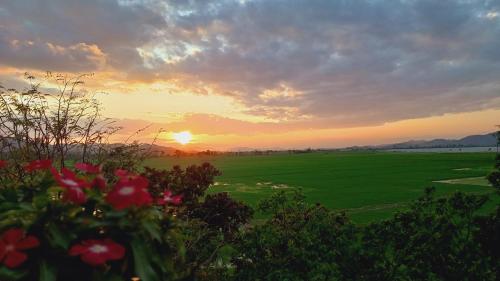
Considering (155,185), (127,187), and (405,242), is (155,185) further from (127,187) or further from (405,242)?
(127,187)

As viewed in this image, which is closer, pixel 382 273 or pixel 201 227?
pixel 382 273

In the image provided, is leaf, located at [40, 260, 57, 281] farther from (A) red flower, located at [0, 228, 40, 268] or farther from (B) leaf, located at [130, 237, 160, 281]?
(B) leaf, located at [130, 237, 160, 281]

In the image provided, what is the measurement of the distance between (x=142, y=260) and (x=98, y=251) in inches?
8.9

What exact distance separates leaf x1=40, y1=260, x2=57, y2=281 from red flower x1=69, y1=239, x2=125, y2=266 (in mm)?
139

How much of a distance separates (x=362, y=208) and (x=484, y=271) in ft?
71.5

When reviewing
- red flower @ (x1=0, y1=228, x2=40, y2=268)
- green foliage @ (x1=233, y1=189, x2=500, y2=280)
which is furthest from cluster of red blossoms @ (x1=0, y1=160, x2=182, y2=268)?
green foliage @ (x1=233, y1=189, x2=500, y2=280)

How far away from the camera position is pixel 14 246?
1.70 meters

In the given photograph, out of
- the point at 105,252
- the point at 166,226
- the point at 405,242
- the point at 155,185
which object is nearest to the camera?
the point at 105,252

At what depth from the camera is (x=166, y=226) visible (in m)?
2.01

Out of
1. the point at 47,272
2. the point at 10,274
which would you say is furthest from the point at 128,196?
the point at 10,274

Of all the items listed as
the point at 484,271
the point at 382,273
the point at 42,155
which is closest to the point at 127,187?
the point at 382,273

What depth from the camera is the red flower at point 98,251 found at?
1.66 metres

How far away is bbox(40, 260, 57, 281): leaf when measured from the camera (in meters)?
1.75

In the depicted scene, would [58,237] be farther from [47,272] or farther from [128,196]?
[128,196]
